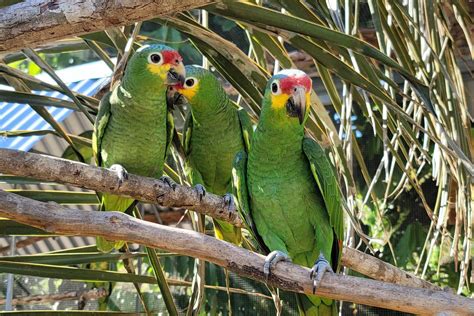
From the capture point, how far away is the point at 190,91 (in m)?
1.76

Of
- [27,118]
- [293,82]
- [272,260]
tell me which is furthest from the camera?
[27,118]

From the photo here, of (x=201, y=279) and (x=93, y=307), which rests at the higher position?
(x=93, y=307)

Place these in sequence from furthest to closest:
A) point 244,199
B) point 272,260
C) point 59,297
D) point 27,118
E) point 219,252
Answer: point 27,118 → point 59,297 → point 244,199 → point 272,260 → point 219,252

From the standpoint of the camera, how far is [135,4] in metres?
0.84

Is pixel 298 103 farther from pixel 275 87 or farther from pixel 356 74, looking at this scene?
pixel 356 74

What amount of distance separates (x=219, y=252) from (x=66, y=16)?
0.42 m

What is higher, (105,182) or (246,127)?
(246,127)

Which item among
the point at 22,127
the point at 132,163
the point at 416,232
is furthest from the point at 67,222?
the point at 416,232

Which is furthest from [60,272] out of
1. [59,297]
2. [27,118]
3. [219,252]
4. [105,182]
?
[27,118]

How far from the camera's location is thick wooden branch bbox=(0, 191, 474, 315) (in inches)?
40.3

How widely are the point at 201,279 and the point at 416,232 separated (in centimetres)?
240

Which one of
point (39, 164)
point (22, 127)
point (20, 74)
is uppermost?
point (22, 127)

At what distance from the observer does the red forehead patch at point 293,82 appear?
132 centimetres

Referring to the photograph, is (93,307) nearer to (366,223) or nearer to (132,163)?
(366,223)
